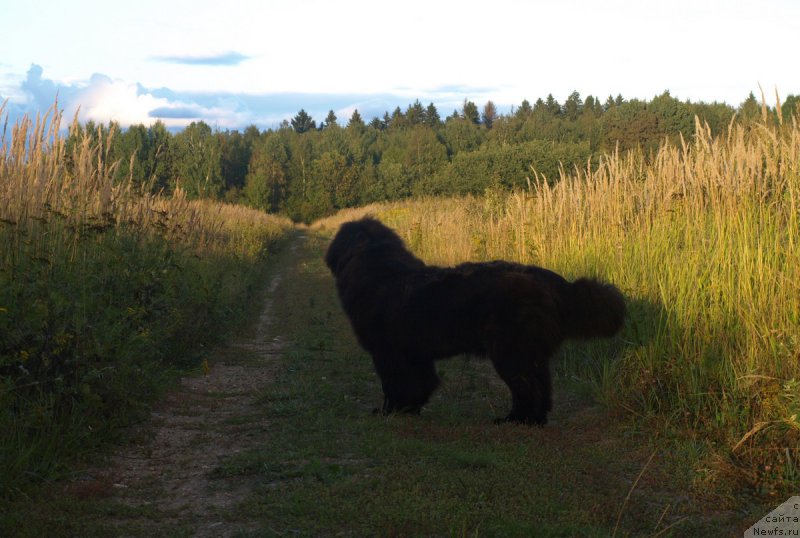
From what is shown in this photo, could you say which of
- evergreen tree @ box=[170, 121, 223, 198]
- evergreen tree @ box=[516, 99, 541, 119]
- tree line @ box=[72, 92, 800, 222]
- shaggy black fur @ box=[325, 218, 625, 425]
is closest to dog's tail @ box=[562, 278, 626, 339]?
shaggy black fur @ box=[325, 218, 625, 425]

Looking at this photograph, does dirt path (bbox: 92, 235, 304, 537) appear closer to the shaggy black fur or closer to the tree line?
the shaggy black fur

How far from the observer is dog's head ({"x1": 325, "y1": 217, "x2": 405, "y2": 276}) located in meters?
7.36

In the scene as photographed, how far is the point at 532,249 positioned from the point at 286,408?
19.3ft

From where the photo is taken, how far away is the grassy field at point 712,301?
4703mm

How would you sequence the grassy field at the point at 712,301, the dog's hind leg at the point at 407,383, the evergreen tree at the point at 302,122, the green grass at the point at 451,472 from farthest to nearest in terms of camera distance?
the evergreen tree at the point at 302,122, the dog's hind leg at the point at 407,383, the grassy field at the point at 712,301, the green grass at the point at 451,472

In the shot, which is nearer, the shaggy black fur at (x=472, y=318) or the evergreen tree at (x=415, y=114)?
the shaggy black fur at (x=472, y=318)

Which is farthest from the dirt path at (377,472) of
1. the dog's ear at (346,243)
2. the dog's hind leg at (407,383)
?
the dog's ear at (346,243)

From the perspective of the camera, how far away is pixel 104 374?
567cm

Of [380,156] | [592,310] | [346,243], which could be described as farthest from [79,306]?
[380,156]

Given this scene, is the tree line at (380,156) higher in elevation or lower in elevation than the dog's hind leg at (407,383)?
higher

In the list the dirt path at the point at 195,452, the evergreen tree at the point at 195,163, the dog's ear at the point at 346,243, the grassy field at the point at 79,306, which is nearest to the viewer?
the dirt path at the point at 195,452

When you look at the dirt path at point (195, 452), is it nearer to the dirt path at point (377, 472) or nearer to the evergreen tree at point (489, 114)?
the dirt path at point (377, 472)

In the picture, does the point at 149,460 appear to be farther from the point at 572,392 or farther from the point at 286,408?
the point at 572,392

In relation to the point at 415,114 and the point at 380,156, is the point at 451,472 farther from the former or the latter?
the point at 415,114
